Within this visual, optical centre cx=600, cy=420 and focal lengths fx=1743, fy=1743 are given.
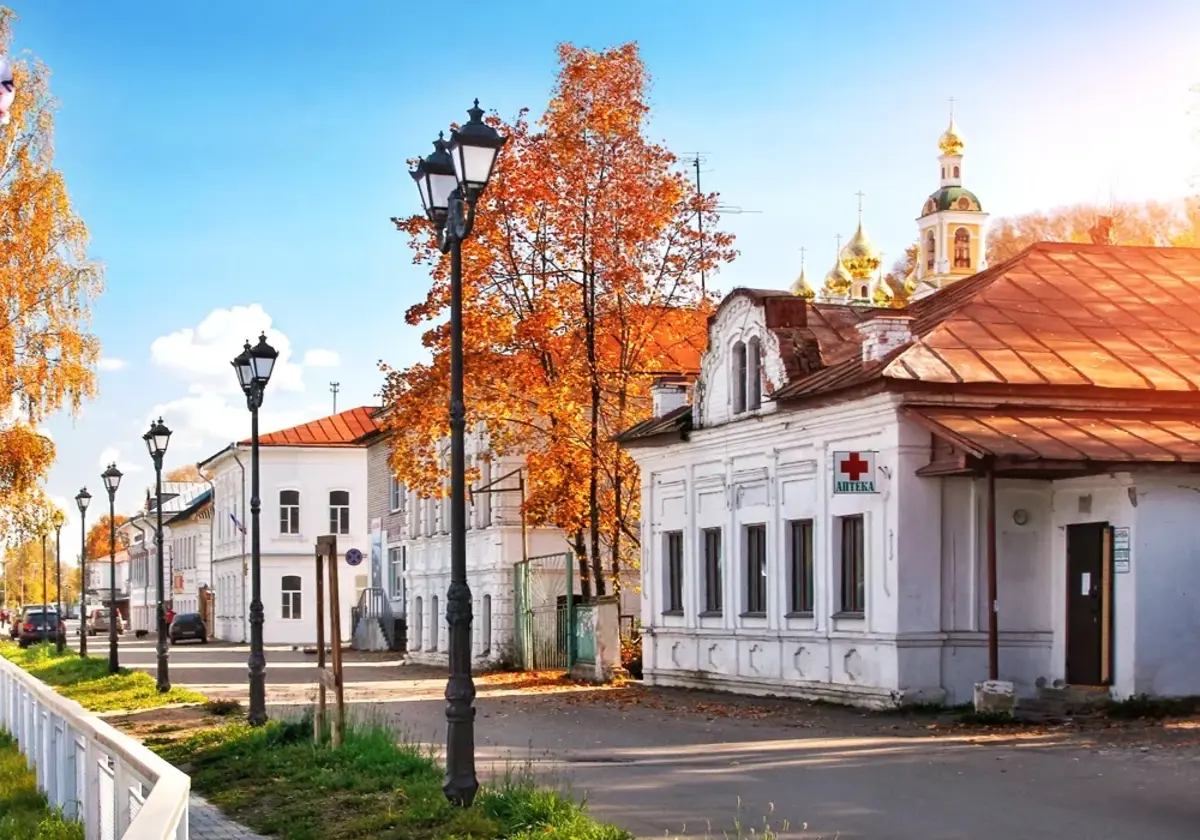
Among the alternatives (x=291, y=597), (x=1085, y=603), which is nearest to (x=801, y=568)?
(x=1085, y=603)

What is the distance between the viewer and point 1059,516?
75.2 feet

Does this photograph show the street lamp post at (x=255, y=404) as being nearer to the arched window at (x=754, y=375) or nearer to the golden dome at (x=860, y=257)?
the arched window at (x=754, y=375)

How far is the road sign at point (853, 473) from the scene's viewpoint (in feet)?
74.5

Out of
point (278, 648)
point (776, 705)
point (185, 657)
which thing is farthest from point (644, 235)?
point (278, 648)

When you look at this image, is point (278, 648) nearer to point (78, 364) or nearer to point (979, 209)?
point (78, 364)

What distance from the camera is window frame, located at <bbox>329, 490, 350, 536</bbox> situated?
225 feet

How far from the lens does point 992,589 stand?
21.8 metres

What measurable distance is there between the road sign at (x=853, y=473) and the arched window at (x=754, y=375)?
4325 mm

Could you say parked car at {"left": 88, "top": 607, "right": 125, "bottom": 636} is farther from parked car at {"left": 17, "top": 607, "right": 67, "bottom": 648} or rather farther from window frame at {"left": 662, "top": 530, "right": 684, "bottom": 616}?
window frame at {"left": 662, "top": 530, "right": 684, "bottom": 616}

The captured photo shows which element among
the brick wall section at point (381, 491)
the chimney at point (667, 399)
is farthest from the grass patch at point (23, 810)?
the brick wall section at point (381, 491)

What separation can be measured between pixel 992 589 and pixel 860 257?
2883 inches

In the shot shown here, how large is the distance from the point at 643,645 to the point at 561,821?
20.5 meters

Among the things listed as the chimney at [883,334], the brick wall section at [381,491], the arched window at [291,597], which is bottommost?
the arched window at [291,597]

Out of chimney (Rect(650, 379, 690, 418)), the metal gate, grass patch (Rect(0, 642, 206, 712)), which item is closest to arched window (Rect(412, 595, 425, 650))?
grass patch (Rect(0, 642, 206, 712))
